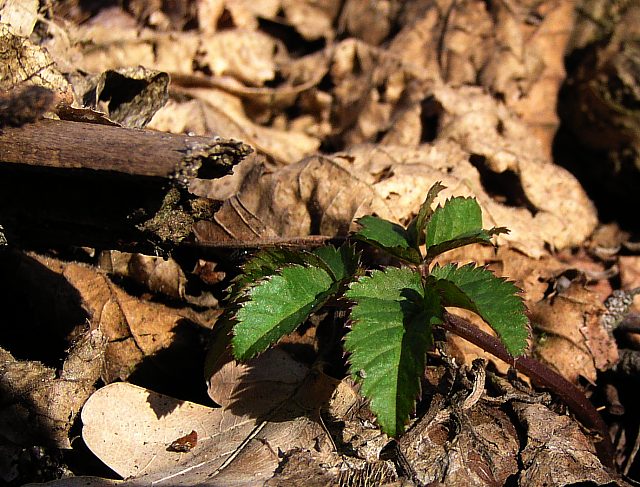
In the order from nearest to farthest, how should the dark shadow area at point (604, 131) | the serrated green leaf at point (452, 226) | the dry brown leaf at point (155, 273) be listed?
the serrated green leaf at point (452, 226), the dry brown leaf at point (155, 273), the dark shadow area at point (604, 131)

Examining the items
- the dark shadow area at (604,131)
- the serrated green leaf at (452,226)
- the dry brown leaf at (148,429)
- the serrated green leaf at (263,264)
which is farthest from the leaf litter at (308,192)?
the serrated green leaf at (452,226)

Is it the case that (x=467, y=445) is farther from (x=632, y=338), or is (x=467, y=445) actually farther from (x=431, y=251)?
(x=632, y=338)

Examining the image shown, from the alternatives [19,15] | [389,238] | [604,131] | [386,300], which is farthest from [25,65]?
[604,131]

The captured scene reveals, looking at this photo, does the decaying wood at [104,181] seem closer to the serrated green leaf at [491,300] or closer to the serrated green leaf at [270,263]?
the serrated green leaf at [270,263]

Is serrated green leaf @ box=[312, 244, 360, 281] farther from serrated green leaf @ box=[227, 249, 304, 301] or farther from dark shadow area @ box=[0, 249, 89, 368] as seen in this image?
dark shadow area @ box=[0, 249, 89, 368]

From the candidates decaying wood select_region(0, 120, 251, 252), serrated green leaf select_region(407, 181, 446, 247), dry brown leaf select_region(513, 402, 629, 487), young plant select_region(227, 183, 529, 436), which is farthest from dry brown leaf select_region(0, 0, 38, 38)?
dry brown leaf select_region(513, 402, 629, 487)

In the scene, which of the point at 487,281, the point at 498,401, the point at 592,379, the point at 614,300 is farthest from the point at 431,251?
the point at 614,300

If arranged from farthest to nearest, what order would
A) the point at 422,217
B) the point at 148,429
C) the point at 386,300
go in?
the point at 422,217
the point at 148,429
the point at 386,300

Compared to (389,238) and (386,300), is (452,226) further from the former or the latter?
(386,300)
